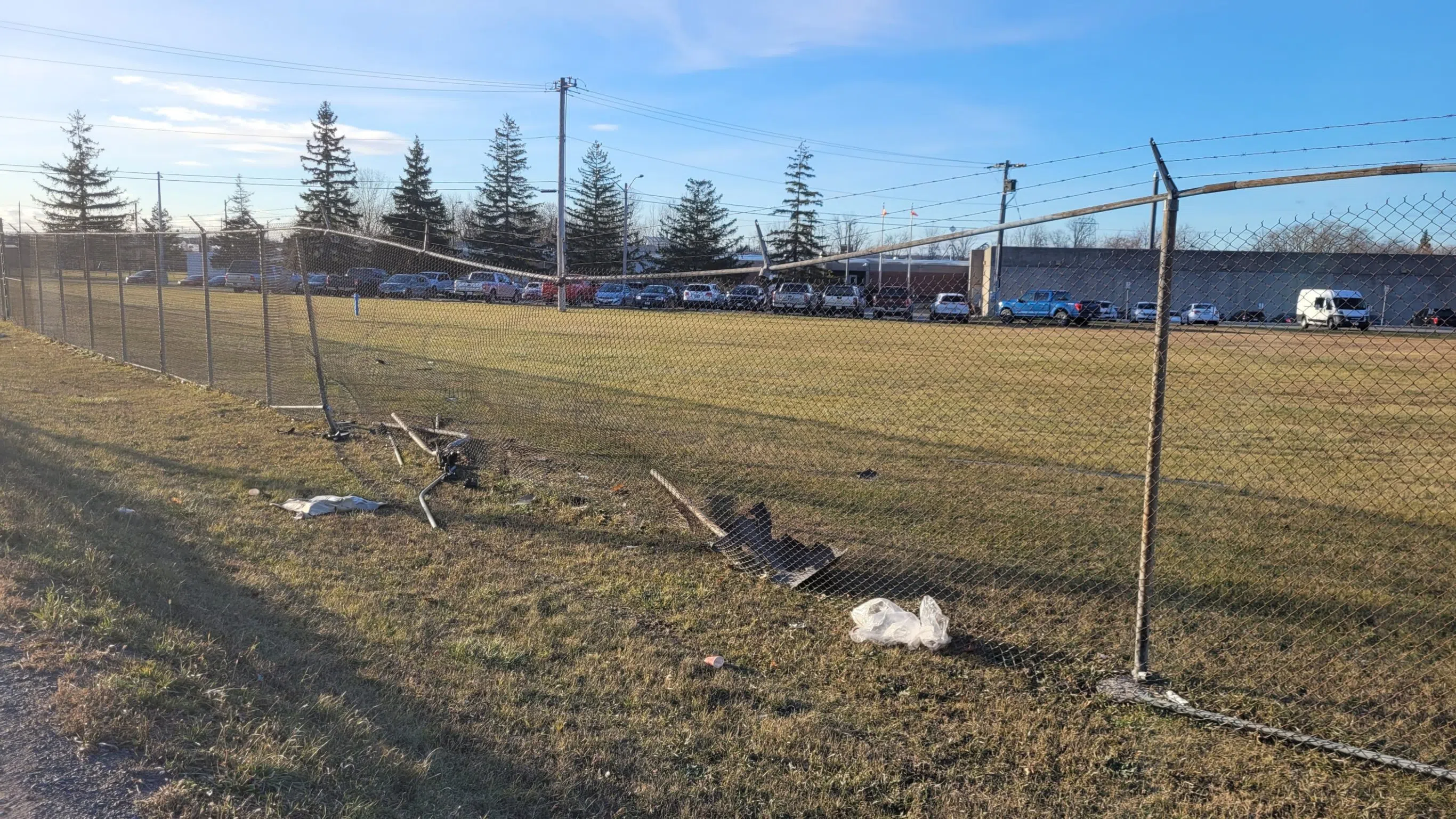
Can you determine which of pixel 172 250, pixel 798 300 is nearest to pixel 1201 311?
pixel 798 300

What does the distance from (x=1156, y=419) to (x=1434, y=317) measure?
9.66ft

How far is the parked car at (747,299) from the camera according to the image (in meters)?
7.53

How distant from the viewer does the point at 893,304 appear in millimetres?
9188

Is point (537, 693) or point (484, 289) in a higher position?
point (484, 289)

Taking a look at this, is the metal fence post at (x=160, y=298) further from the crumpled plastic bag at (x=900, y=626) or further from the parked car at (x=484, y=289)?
the crumpled plastic bag at (x=900, y=626)

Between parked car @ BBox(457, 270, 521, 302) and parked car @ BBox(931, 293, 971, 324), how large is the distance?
13.5ft

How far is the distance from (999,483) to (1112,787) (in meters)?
4.58

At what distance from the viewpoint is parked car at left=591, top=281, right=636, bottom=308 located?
8078 millimetres

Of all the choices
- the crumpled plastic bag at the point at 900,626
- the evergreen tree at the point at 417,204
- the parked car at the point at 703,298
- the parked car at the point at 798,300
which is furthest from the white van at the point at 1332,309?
the evergreen tree at the point at 417,204

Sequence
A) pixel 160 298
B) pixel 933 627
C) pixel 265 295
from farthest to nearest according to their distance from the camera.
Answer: pixel 160 298 → pixel 265 295 → pixel 933 627

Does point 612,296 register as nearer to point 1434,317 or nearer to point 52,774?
point 1434,317

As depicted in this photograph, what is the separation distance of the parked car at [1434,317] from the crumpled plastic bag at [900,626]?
11.4ft

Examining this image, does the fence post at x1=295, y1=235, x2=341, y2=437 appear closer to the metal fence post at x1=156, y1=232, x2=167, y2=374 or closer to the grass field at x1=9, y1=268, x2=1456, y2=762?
the grass field at x1=9, y1=268, x2=1456, y2=762

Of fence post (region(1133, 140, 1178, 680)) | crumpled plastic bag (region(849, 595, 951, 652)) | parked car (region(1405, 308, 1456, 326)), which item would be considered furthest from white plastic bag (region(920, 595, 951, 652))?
parked car (region(1405, 308, 1456, 326))
